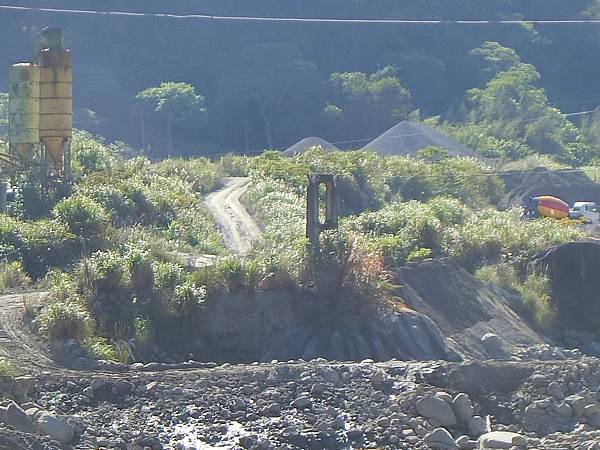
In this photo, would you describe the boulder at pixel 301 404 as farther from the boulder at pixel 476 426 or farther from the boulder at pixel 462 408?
the boulder at pixel 476 426

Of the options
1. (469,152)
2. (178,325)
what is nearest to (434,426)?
(178,325)

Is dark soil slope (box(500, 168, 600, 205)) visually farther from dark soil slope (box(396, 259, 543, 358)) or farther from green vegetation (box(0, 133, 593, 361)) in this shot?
dark soil slope (box(396, 259, 543, 358))

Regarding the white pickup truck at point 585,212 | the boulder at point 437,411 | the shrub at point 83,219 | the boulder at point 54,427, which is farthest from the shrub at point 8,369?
the white pickup truck at point 585,212

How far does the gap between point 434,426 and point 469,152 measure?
58203mm

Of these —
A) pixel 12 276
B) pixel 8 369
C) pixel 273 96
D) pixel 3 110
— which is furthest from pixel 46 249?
pixel 273 96

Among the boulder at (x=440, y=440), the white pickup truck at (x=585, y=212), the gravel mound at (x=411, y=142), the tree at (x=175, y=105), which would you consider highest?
the tree at (x=175, y=105)

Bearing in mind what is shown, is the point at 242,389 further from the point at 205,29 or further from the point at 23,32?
the point at 205,29

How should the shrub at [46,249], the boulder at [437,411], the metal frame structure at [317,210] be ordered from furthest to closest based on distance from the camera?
the shrub at [46,249] < the metal frame structure at [317,210] < the boulder at [437,411]

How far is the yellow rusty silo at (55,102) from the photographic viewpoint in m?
44.6

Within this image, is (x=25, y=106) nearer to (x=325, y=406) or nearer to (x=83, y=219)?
(x=83, y=219)

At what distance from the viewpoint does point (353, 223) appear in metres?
44.7

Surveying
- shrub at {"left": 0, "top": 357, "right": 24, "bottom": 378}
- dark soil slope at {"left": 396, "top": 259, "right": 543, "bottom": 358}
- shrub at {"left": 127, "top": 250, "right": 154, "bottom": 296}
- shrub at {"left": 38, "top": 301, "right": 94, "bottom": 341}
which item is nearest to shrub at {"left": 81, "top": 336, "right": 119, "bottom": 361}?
shrub at {"left": 38, "top": 301, "right": 94, "bottom": 341}

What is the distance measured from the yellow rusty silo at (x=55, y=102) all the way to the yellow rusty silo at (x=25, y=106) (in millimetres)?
343

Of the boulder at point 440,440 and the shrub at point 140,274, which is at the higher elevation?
the shrub at point 140,274
